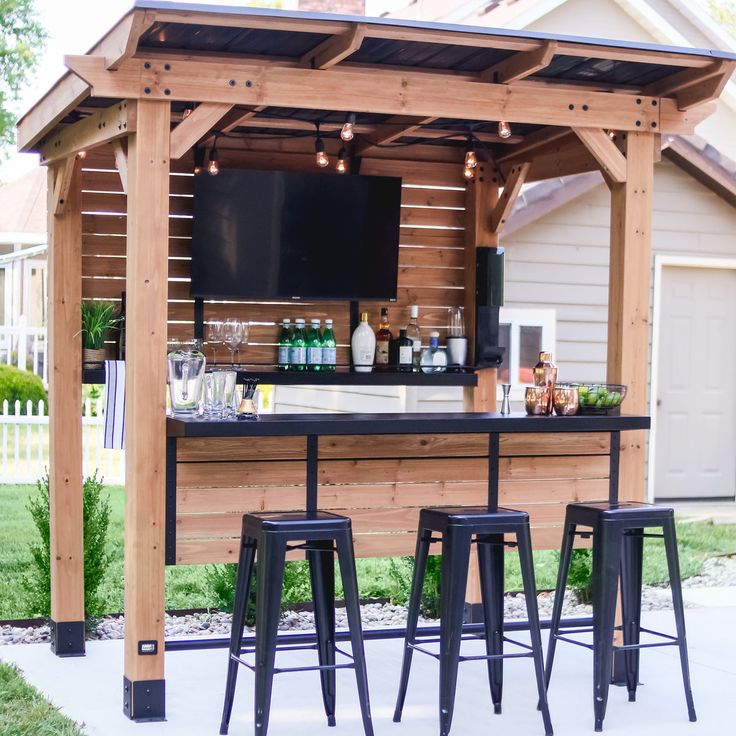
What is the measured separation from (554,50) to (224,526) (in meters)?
2.27

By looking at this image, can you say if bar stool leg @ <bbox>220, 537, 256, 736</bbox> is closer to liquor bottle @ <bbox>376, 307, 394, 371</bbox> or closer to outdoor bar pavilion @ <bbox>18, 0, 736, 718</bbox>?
outdoor bar pavilion @ <bbox>18, 0, 736, 718</bbox>

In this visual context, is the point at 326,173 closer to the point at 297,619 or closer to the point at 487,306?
the point at 487,306

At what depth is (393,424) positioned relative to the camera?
491 cm

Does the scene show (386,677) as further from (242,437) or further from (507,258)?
(507,258)

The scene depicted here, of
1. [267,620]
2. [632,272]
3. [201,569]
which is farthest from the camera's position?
[201,569]

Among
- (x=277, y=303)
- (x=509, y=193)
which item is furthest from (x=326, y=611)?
(x=509, y=193)

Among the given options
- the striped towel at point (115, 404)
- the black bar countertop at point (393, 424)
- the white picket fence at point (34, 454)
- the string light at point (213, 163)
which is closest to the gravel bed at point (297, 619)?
the striped towel at point (115, 404)

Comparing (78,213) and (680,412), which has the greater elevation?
(78,213)

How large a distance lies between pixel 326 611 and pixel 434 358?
7.22ft

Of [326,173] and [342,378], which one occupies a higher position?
[326,173]

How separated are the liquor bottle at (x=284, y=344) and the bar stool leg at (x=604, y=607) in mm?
2158

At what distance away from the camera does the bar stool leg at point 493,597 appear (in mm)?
4901

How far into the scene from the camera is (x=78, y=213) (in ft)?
19.4

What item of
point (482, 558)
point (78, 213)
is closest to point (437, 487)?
point (482, 558)
